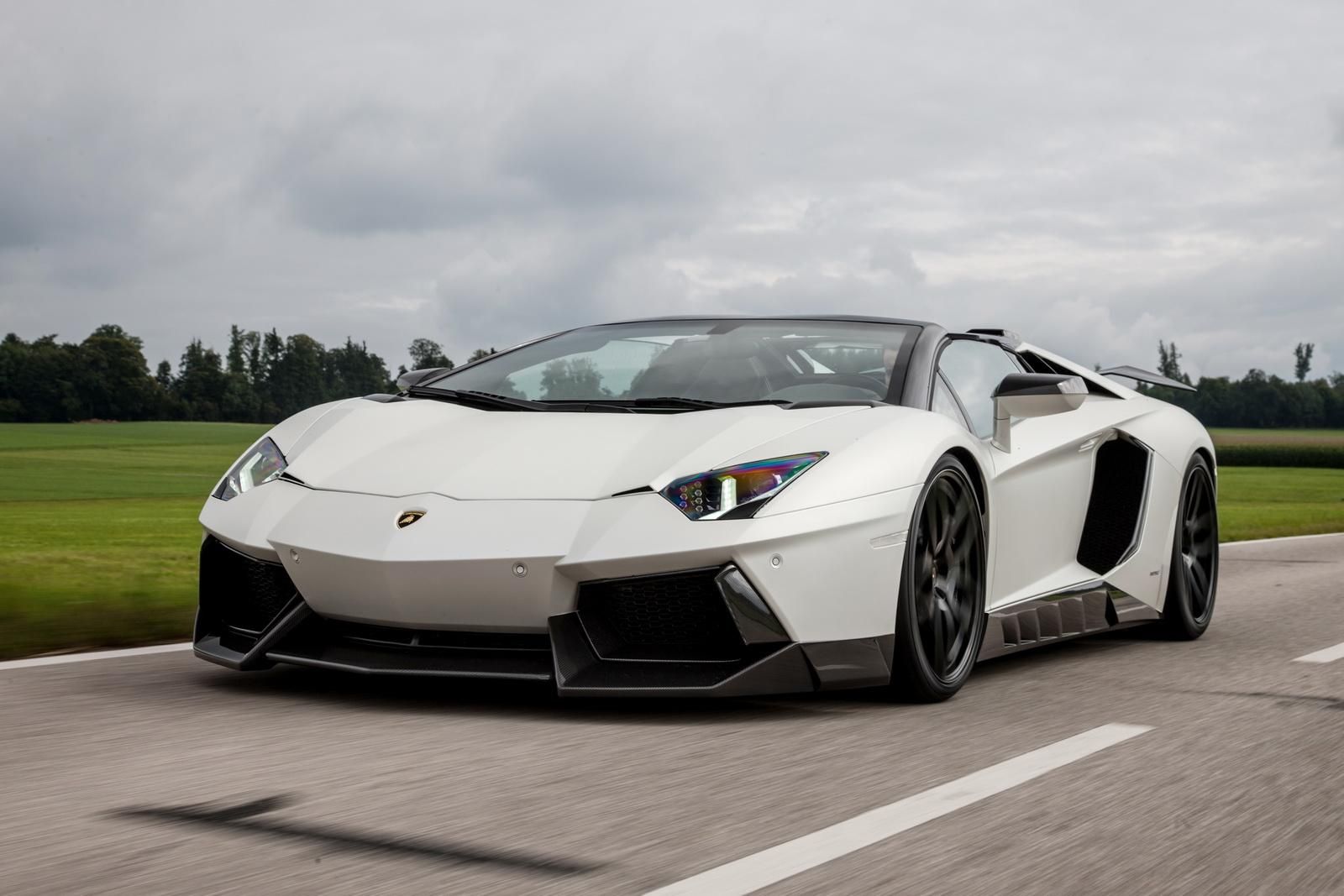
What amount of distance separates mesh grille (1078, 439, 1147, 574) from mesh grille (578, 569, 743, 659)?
220cm

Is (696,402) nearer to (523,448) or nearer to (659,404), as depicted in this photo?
(659,404)

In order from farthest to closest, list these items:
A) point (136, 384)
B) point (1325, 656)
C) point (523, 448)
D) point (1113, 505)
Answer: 1. point (136, 384)
2. point (1113, 505)
3. point (1325, 656)
4. point (523, 448)

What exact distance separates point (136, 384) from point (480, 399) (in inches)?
2935

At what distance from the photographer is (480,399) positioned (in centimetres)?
496

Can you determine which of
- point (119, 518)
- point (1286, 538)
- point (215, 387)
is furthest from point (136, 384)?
point (1286, 538)

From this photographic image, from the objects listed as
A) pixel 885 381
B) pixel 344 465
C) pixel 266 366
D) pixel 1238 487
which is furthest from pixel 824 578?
pixel 266 366

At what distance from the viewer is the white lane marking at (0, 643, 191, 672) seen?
4.95m

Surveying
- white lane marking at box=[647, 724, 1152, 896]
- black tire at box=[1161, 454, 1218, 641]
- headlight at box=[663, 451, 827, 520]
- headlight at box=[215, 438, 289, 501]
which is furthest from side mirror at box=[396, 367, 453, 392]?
black tire at box=[1161, 454, 1218, 641]

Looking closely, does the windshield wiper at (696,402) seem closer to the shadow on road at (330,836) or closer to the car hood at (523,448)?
the car hood at (523,448)

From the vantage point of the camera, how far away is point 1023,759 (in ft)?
12.1

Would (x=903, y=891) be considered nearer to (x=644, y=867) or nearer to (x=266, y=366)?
(x=644, y=867)

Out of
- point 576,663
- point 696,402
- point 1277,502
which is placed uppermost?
point 696,402

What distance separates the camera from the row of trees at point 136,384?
6975 cm

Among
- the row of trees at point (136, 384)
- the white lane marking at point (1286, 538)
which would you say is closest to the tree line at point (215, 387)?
the row of trees at point (136, 384)
